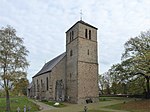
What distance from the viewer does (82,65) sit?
119ft

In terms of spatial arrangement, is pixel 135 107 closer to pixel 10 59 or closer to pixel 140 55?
pixel 140 55

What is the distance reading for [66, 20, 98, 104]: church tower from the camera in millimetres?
35406

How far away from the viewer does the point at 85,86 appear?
35.9 meters

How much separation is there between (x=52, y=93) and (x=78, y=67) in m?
9.70

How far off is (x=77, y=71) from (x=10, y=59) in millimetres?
15795

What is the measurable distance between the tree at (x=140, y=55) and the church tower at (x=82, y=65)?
6.96 metres

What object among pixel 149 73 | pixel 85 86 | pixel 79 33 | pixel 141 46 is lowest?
pixel 85 86

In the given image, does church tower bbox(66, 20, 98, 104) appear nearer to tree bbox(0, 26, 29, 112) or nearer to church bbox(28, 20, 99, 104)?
church bbox(28, 20, 99, 104)

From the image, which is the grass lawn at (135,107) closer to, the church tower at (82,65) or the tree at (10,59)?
the church tower at (82,65)

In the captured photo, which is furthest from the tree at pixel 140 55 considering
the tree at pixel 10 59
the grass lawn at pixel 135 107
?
the tree at pixel 10 59

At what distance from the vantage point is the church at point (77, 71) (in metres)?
35.6

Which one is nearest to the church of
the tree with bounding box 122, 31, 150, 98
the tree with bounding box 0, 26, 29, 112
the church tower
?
the church tower

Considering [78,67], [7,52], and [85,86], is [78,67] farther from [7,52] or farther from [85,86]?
[7,52]

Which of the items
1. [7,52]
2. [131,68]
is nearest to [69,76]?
[131,68]
